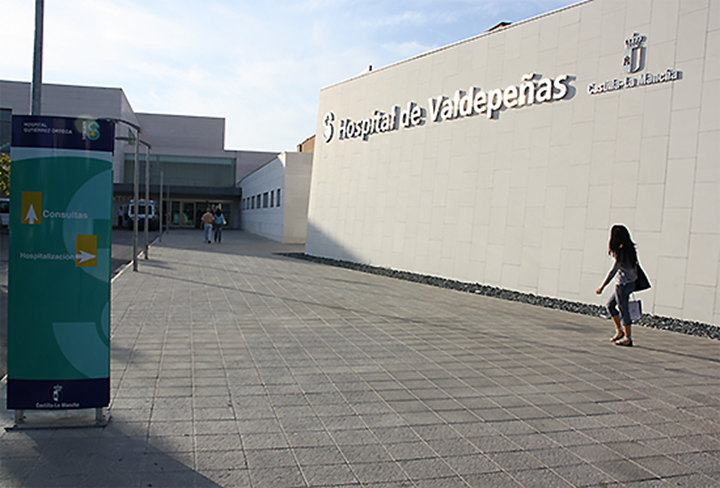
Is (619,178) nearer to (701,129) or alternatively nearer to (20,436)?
(701,129)

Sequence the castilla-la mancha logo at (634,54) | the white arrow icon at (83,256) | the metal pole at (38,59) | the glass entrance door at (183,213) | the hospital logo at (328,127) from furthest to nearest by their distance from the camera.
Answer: the glass entrance door at (183,213) → the hospital logo at (328,127) → the castilla-la mancha logo at (634,54) → the metal pole at (38,59) → the white arrow icon at (83,256)

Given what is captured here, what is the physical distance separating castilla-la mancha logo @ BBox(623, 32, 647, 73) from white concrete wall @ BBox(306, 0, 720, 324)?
13cm

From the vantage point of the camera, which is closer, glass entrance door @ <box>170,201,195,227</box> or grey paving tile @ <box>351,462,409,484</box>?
grey paving tile @ <box>351,462,409,484</box>

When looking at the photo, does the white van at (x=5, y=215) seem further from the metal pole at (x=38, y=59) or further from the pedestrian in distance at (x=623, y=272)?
the pedestrian in distance at (x=623, y=272)

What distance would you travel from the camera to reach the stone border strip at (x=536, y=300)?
9.13 metres

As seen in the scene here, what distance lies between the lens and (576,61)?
38.9ft

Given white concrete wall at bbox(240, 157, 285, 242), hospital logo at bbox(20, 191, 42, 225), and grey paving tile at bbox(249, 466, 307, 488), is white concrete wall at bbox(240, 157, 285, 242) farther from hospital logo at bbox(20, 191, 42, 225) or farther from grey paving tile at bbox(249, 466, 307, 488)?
grey paving tile at bbox(249, 466, 307, 488)

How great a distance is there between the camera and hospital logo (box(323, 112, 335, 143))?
853 inches

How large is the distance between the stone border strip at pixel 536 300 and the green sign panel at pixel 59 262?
852 cm

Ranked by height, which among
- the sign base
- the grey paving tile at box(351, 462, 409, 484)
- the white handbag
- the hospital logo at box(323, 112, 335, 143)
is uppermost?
the hospital logo at box(323, 112, 335, 143)

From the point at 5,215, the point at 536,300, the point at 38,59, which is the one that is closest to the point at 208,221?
the point at 536,300

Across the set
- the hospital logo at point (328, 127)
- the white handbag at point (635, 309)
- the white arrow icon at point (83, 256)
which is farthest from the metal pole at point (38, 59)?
the hospital logo at point (328, 127)

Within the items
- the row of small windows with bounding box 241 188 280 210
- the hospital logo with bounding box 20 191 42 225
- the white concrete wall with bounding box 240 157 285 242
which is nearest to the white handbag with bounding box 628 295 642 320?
the hospital logo with bounding box 20 191 42 225

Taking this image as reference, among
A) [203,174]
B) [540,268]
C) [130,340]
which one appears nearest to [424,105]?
[540,268]
